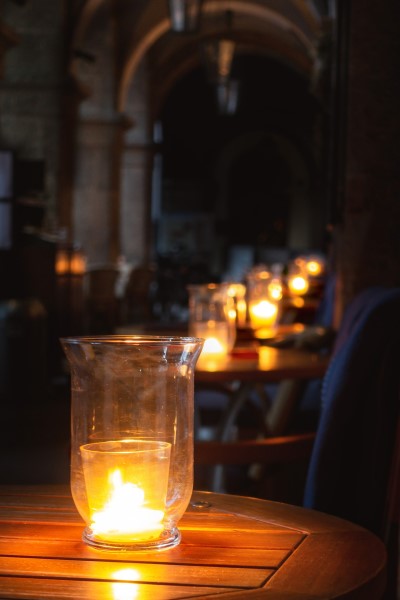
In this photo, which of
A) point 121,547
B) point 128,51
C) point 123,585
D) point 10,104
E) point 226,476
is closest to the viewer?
point 123,585

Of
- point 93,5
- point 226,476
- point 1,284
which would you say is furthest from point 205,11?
point 226,476

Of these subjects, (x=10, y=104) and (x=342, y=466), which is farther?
(x=10, y=104)

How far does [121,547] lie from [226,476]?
107 inches

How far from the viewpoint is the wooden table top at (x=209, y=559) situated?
1125 millimetres

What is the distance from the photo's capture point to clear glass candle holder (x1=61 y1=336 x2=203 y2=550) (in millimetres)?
1277

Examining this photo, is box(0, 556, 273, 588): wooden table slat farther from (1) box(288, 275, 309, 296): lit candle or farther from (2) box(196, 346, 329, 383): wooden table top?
(1) box(288, 275, 309, 296): lit candle

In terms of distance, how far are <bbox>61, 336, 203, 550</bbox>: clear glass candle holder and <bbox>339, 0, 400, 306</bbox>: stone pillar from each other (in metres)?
3.02

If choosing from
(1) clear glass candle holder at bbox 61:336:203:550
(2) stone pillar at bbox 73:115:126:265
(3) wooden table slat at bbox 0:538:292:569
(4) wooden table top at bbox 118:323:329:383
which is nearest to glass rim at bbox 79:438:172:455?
(1) clear glass candle holder at bbox 61:336:203:550

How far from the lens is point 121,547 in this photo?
1.27m

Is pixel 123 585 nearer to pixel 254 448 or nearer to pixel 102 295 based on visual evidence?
pixel 254 448

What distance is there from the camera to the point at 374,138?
4254mm

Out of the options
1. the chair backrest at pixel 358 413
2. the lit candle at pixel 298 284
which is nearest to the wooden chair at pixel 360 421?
the chair backrest at pixel 358 413

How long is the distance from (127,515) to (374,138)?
126 inches

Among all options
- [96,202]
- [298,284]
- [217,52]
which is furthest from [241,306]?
[96,202]
